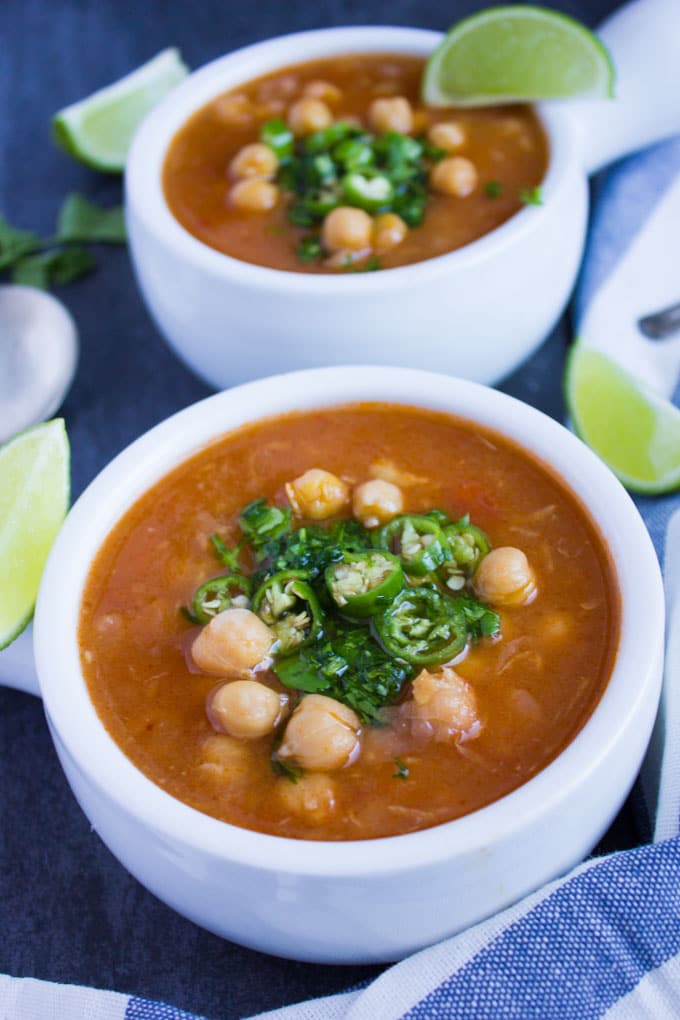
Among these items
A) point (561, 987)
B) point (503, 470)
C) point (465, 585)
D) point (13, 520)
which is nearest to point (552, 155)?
point (503, 470)

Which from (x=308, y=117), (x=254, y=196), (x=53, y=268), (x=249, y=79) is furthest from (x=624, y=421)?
(x=53, y=268)

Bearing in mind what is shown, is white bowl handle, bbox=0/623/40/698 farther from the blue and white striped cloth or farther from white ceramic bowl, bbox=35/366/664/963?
the blue and white striped cloth

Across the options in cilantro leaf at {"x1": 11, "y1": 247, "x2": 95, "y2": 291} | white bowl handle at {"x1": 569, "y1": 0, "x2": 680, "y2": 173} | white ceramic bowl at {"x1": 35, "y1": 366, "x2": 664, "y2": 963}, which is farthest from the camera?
cilantro leaf at {"x1": 11, "y1": 247, "x2": 95, "y2": 291}

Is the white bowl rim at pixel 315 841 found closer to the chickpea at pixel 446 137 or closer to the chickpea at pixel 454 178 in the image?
the chickpea at pixel 454 178

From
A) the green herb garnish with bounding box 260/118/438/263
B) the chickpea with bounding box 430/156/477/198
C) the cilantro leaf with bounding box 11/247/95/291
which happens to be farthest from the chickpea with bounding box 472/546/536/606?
the cilantro leaf with bounding box 11/247/95/291

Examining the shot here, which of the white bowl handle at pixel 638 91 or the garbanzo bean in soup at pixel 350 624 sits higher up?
the white bowl handle at pixel 638 91

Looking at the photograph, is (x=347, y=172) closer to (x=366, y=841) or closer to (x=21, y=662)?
(x=21, y=662)

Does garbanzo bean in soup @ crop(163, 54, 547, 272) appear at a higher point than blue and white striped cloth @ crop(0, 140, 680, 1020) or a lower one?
higher

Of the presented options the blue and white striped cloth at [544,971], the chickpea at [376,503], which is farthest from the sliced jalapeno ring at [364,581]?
the blue and white striped cloth at [544,971]
